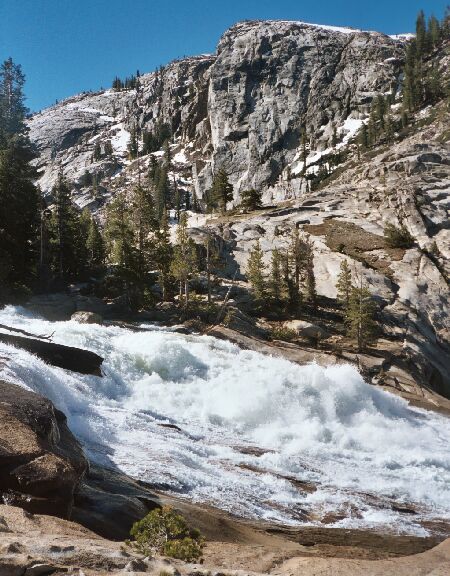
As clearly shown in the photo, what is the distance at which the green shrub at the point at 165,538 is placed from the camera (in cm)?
732

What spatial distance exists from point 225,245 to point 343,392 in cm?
3322

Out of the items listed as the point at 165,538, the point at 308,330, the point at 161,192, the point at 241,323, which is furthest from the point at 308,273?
the point at 161,192

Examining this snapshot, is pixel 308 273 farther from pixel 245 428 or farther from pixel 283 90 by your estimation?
pixel 283 90

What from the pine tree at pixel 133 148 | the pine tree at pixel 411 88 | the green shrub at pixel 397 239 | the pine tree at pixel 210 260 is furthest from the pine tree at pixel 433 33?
the pine tree at pixel 210 260

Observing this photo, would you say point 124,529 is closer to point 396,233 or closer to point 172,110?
point 396,233

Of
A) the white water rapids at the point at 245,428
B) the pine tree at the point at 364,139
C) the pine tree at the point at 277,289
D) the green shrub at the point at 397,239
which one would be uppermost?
the pine tree at the point at 364,139

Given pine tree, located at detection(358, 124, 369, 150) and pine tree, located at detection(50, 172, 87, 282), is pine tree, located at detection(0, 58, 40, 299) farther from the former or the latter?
pine tree, located at detection(358, 124, 369, 150)

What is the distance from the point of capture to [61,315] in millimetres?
43094

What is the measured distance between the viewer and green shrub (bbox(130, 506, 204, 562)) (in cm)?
732

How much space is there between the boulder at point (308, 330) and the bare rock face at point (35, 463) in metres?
33.3

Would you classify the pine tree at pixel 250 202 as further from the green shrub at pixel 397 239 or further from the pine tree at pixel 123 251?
the pine tree at pixel 123 251

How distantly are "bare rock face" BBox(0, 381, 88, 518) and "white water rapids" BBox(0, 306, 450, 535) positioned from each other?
152 inches

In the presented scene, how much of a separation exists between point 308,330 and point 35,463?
119ft

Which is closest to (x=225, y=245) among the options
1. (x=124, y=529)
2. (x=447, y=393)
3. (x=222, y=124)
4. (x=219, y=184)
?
(x=219, y=184)
